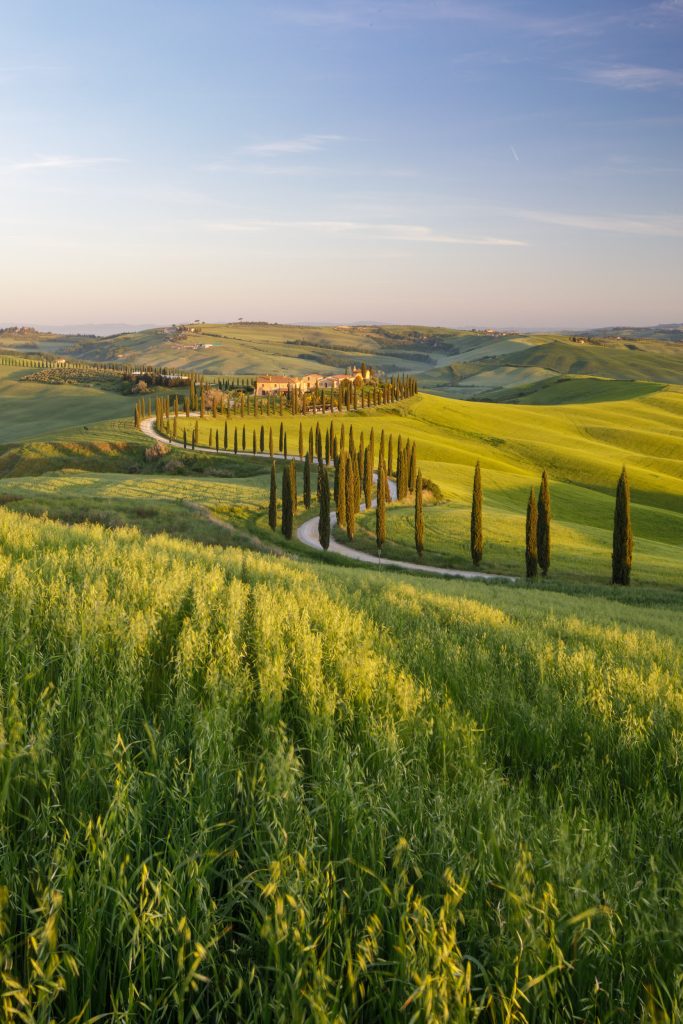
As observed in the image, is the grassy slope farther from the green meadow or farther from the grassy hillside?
the green meadow

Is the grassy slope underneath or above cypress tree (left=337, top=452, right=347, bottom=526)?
above

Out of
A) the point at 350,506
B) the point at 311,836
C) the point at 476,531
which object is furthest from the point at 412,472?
the point at 311,836

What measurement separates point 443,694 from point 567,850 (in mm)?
3095

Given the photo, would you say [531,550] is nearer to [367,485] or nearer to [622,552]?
[622,552]

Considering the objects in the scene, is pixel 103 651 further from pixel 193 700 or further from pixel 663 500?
pixel 663 500

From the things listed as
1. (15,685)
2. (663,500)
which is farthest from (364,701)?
(663,500)

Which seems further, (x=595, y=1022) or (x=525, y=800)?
(x=525, y=800)

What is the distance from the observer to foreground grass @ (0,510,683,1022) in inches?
104

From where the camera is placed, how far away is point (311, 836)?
3350mm

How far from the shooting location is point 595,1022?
105 inches

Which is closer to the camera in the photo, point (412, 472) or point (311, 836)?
point (311, 836)

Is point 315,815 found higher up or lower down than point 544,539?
higher up

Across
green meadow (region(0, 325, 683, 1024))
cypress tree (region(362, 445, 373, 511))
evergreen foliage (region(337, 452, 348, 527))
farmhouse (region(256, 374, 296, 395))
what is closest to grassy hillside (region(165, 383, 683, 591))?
evergreen foliage (region(337, 452, 348, 527))

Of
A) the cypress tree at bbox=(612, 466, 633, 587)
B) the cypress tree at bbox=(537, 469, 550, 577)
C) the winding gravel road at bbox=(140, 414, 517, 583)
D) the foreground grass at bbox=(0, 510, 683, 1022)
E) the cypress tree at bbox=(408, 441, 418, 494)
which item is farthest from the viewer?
the cypress tree at bbox=(408, 441, 418, 494)
